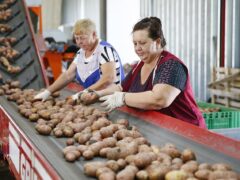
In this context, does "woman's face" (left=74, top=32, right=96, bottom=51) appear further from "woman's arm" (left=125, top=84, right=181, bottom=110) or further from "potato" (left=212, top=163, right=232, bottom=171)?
"potato" (left=212, top=163, right=232, bottom=171)

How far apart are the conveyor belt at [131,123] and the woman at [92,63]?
810 millimetres

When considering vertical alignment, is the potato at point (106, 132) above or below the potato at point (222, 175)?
below

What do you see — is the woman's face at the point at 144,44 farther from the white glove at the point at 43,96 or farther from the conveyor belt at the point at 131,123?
the white glove at the point at 43,96

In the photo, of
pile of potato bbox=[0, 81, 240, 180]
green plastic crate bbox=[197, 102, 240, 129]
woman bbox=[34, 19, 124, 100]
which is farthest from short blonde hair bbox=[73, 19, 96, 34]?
green plastic crate bbox=[197, 102, 240, 129]

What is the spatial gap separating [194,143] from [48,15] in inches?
504

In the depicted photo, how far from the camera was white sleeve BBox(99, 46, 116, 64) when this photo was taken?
3788mm

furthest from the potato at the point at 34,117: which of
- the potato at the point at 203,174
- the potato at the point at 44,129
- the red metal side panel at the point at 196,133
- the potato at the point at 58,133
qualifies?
the potato at the point at 203,174

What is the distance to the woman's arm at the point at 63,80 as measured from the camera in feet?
13.4

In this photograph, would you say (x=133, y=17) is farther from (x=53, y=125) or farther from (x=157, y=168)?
(x=157, y=168)

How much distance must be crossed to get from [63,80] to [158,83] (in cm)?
184

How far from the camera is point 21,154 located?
2.49 meters

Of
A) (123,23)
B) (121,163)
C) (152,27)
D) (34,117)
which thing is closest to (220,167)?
(121,163)

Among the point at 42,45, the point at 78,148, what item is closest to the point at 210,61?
the point at 42,45

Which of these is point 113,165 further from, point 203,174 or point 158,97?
point 158,97
